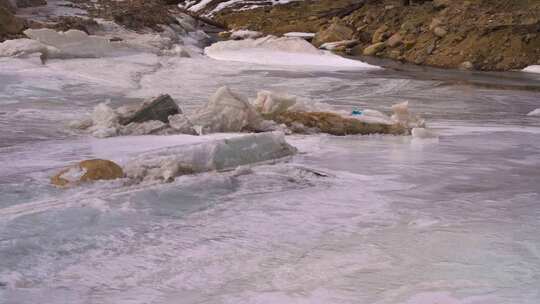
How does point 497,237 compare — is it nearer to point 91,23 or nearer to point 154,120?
point 154,120

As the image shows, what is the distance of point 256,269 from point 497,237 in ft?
4.03

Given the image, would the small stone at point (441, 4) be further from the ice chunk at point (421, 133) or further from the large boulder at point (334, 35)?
the ice chunk at point (421, 133)

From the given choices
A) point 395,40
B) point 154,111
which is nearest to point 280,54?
point 395,40

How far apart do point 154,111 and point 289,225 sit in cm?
300

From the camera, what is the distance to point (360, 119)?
672cm

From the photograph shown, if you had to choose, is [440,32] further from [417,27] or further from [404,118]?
[404,118]

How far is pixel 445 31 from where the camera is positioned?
20.3 meters

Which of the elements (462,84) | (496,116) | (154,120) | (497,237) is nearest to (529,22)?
(462,84)

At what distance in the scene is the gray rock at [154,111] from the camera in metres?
6.08

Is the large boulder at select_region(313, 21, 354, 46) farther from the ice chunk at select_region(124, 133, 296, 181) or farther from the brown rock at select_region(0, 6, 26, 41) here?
the ice chunk at select_region(124, 133, 296, 181)

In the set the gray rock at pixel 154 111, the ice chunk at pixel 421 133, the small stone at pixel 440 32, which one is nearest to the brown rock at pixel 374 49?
the small stone at pixel 440 32

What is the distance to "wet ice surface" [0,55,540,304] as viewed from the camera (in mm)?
2645

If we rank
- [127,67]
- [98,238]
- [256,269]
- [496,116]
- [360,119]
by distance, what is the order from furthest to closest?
1. [127,67]
2. [496,116]
3. [360,119]
4. [98,238]
5. [256,269]

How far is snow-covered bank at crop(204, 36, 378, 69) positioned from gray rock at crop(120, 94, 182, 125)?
34.2ft
